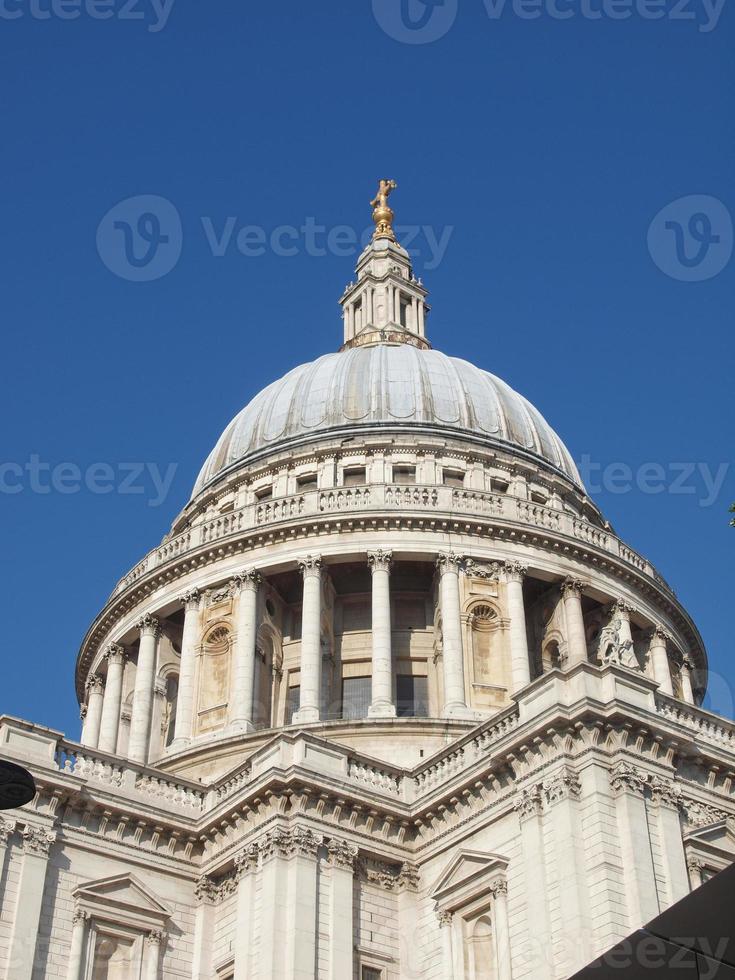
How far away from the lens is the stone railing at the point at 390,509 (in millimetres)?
45812

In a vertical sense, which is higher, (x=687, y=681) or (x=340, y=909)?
(x=687, y=681)

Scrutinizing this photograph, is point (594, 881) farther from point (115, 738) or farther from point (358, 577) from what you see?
point (115, 738)

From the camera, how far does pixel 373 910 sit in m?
30.2

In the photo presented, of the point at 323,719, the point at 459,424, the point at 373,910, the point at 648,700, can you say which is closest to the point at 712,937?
the point at 648,700

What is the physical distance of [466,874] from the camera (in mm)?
29156

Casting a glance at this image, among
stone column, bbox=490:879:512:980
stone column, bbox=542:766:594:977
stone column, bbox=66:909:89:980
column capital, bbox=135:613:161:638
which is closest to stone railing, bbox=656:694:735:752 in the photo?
stone column, bbox=542:766:594:977

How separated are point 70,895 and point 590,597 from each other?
79.2 ft

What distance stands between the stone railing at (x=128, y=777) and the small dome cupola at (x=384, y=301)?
1236 inches

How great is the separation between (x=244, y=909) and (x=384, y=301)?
39225mm

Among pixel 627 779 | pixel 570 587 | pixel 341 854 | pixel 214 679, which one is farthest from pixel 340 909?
pixel 570 587

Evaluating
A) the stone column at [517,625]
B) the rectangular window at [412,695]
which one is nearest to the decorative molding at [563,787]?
the stone column at [517,625]

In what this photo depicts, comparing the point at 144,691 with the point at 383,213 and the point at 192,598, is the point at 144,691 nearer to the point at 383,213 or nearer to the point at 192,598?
the point at 192,598

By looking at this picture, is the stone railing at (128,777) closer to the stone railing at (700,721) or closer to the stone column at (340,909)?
A: the stone column at (340,909)

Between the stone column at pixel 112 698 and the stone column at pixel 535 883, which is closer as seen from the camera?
the stone column at pixel 535 883
